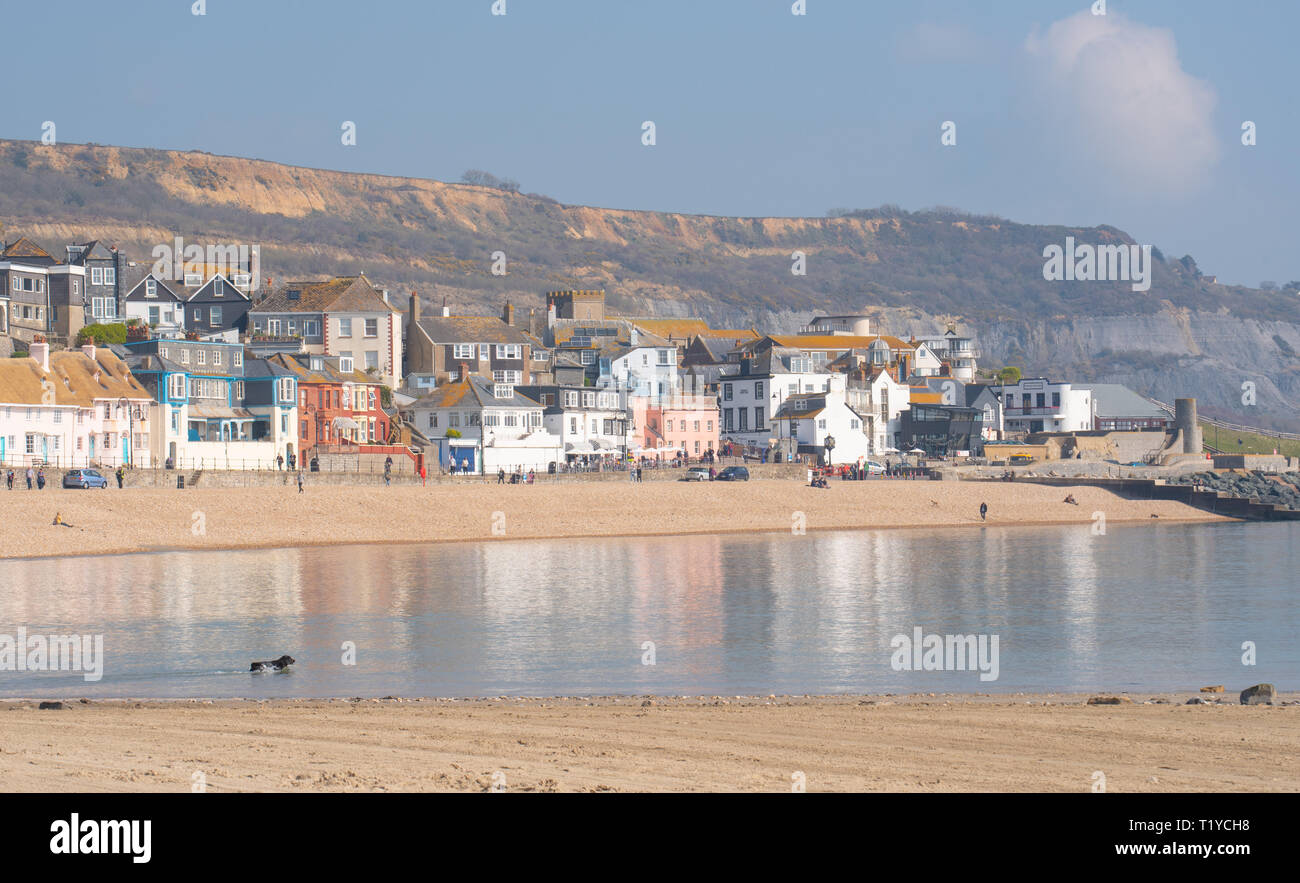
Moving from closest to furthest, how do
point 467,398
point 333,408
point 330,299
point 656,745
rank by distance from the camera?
1. point 656,745
2. point 333,408
3. point 467,398
4. point 330,299

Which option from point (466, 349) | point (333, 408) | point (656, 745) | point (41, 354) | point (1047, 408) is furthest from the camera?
point (1047, 408)

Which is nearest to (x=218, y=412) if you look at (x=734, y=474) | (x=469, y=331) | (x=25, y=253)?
(x=734, y=474)

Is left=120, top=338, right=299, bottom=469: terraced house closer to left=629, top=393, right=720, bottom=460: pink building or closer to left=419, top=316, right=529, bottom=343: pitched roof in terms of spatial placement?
left=419, top=316, right=529, bottom=343: pitched roof

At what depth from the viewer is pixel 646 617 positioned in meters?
35.1

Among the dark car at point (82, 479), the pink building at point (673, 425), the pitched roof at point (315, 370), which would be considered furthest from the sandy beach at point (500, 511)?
the pink building at point (673, 425)

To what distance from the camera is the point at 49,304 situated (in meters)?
101

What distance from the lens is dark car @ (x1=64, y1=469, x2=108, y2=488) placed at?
201ft

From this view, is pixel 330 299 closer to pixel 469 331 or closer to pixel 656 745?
pixel 469 331

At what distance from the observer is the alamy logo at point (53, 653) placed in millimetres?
26578

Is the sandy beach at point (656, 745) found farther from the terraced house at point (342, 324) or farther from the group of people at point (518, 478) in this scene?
the terraced house at point (342, 324)

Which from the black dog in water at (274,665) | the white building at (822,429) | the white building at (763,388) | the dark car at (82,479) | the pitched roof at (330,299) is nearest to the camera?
the black dog in water at (274,665)
